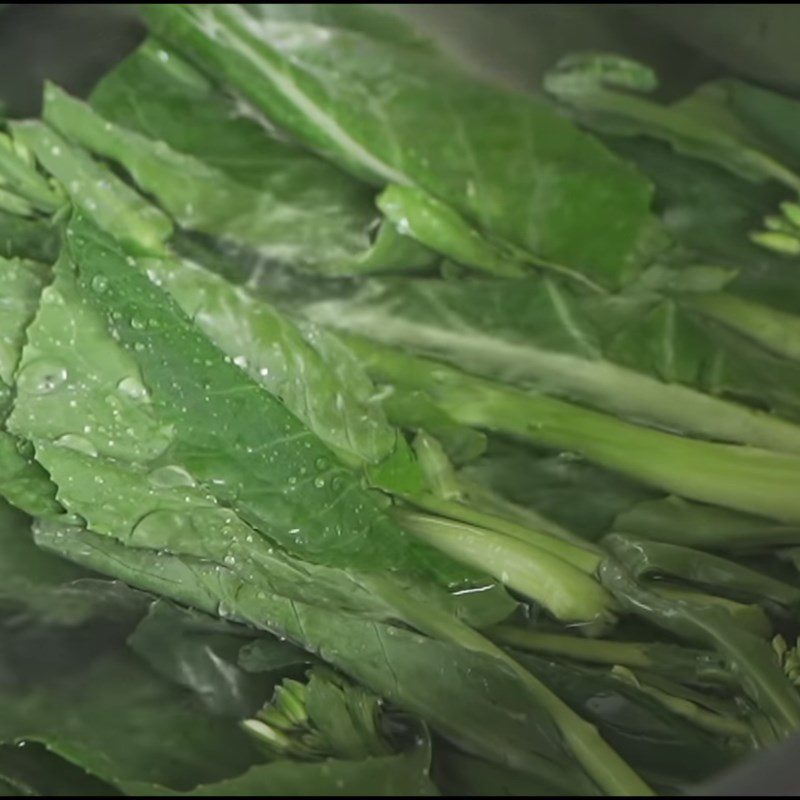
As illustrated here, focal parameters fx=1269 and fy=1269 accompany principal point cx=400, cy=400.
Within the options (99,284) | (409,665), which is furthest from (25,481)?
(409,665)

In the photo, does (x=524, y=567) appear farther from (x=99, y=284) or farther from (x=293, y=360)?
(x=99, y=284)

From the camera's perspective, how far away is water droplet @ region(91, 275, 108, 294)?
0.72m

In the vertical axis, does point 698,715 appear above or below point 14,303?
below

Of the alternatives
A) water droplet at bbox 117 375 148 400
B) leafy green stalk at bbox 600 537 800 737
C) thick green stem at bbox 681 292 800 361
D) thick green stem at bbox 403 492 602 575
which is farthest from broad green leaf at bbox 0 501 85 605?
thick green stem at bbox 681 292 800 361

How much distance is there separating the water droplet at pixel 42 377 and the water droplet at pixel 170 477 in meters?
0.07

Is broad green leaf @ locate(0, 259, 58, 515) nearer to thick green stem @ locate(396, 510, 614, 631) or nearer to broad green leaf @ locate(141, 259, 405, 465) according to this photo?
broad green leaf @ locate(141, 259, 405, 465)

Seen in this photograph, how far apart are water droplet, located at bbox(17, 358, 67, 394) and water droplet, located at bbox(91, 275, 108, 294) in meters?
0.05

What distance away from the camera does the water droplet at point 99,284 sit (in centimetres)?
72

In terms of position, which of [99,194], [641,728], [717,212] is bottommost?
[641,728]

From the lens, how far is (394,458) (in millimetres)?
748

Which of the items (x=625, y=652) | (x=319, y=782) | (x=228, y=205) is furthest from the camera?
(x=228, y=205)

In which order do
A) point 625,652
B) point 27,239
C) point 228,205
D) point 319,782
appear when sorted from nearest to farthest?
1. point 319,782
2. point 625,652
3. point 27,239
4. point 228,205

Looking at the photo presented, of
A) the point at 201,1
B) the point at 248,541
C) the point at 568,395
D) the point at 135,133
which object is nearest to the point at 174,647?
the point at 248,541

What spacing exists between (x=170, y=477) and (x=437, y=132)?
16.6 inches
